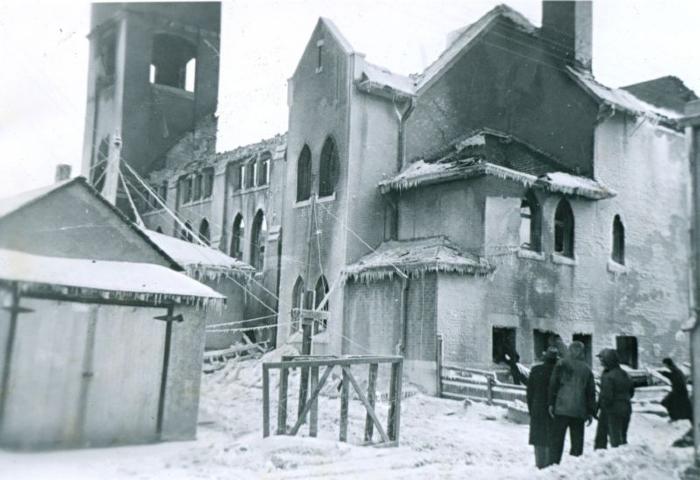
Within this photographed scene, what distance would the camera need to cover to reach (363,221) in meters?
22.4

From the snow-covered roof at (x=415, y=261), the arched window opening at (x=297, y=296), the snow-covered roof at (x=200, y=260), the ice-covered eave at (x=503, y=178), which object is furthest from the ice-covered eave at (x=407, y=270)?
the snow-covered roof at (x=200, y=260)

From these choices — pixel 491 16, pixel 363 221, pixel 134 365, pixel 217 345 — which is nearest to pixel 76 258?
pixel 134 365

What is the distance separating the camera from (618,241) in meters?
24.0

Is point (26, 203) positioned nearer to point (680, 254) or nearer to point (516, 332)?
point (516, 332)

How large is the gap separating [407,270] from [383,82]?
6541mm

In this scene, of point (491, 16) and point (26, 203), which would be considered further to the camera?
point (491, 16)

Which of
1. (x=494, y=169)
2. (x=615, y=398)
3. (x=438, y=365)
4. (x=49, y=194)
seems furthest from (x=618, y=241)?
(x=49, y=194)

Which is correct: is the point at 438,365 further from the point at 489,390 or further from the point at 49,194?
the point at 49,194

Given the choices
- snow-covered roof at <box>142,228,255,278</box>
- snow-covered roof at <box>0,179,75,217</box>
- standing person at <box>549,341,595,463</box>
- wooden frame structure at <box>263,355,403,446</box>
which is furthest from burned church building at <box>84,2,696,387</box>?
snow-covered roof at <box>0,179,75,217</box>

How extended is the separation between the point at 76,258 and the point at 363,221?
11501mm

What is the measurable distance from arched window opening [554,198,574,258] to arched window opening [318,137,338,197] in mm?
7277

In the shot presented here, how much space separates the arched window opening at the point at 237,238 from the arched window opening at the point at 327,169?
1005 cm

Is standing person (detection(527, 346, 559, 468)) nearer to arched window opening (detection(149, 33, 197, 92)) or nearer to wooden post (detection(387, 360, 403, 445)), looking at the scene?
wooden post (detection(387, 360, 403, 445))

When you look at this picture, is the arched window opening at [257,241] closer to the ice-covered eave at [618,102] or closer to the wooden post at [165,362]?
the ice-covered eave at [618,102]
